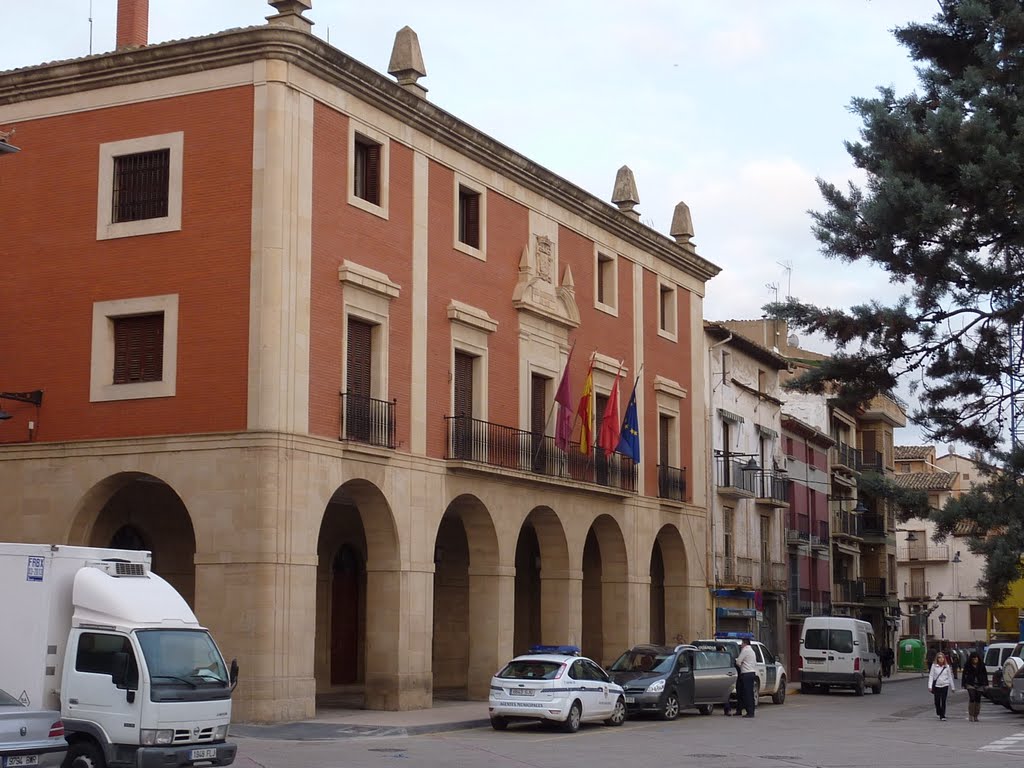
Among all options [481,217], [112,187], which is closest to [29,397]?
[112,187]

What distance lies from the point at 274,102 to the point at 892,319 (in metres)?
11.7

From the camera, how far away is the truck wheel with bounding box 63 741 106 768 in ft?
52.9

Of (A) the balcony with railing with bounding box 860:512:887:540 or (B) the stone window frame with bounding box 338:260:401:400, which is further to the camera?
(A) the balcony with railing with bounding box 860:512:887:540

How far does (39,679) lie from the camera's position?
1614 cm

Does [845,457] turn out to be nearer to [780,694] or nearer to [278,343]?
[780,694]

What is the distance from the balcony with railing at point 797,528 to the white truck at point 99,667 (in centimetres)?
3987

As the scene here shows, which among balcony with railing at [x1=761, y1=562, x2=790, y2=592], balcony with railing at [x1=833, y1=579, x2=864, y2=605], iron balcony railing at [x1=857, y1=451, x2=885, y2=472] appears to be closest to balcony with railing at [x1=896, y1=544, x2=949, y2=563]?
iron balcony railing at [x1=857, y1=451, x2=885, y2=472]

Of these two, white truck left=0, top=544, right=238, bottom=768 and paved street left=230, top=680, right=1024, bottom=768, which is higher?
white truck left=0, top=544, right=238, bottom=768

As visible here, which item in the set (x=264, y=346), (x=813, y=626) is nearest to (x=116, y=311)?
(x=264, y=346)

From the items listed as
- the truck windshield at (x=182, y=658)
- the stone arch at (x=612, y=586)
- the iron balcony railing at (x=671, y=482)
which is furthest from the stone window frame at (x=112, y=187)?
the iron balcony railing at (x=671, y=482)

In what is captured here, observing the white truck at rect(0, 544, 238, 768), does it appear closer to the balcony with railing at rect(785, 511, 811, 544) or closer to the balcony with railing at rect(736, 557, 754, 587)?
the balcony with railing at rect(736, 557, 754, 587)

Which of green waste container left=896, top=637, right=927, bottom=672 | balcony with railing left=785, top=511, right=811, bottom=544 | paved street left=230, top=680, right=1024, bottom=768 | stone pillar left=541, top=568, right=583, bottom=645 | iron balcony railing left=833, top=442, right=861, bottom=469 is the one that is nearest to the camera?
paved street left=230, top=680, right=1024, bottom=768

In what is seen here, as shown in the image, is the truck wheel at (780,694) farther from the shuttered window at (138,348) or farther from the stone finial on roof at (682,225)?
the shuttered window at (138,348)

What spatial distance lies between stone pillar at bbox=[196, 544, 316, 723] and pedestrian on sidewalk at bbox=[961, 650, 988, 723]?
13.9 m
